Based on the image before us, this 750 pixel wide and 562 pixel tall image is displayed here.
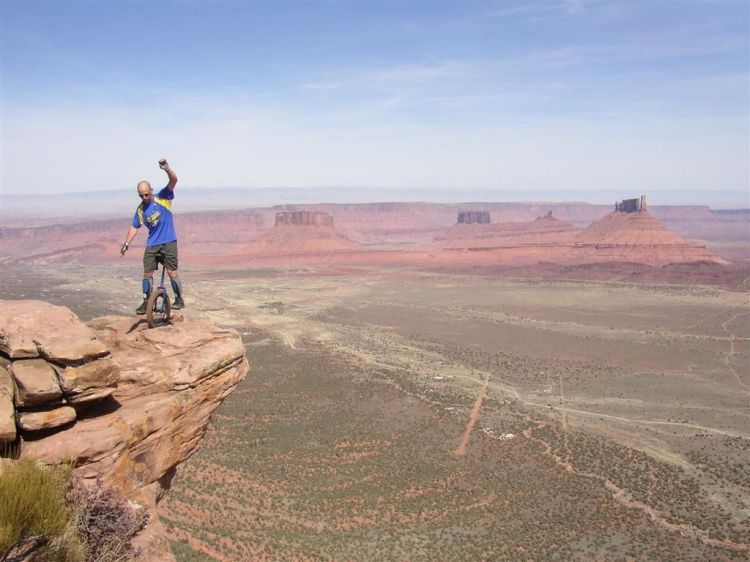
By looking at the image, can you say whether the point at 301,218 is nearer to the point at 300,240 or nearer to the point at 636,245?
the point at 300,240

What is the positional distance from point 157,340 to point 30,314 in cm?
199

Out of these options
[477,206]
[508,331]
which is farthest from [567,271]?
[477,206]

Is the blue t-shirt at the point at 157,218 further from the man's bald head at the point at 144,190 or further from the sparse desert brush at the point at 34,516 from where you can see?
the sparse desert brush at the point at 34,516

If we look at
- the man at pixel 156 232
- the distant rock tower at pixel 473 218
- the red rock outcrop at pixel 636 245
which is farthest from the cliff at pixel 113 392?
the distant rock tower at pixel 473 218

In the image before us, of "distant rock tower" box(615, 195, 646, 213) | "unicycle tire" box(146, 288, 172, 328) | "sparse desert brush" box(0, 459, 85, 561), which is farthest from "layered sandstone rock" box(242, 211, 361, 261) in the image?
"sparse desert brush" box(0, 459, 85, 561)

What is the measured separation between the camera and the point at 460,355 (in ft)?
130

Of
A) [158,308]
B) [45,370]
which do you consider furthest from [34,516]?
[158,308]

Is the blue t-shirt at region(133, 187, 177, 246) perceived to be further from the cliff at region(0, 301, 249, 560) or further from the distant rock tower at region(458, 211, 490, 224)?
the distant rock tower at region(458, 211, 490, 224)

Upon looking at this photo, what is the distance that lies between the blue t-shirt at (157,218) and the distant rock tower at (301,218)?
11183cm

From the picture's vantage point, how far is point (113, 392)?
293 inches

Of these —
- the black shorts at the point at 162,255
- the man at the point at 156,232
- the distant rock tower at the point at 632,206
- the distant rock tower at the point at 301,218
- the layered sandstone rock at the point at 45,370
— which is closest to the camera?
the layered sandstone rock at the point at 45,370

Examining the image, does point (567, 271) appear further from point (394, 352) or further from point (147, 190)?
point (147, 190)

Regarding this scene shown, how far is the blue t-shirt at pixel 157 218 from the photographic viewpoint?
9172 mm

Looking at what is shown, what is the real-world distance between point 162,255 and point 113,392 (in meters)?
2.85
